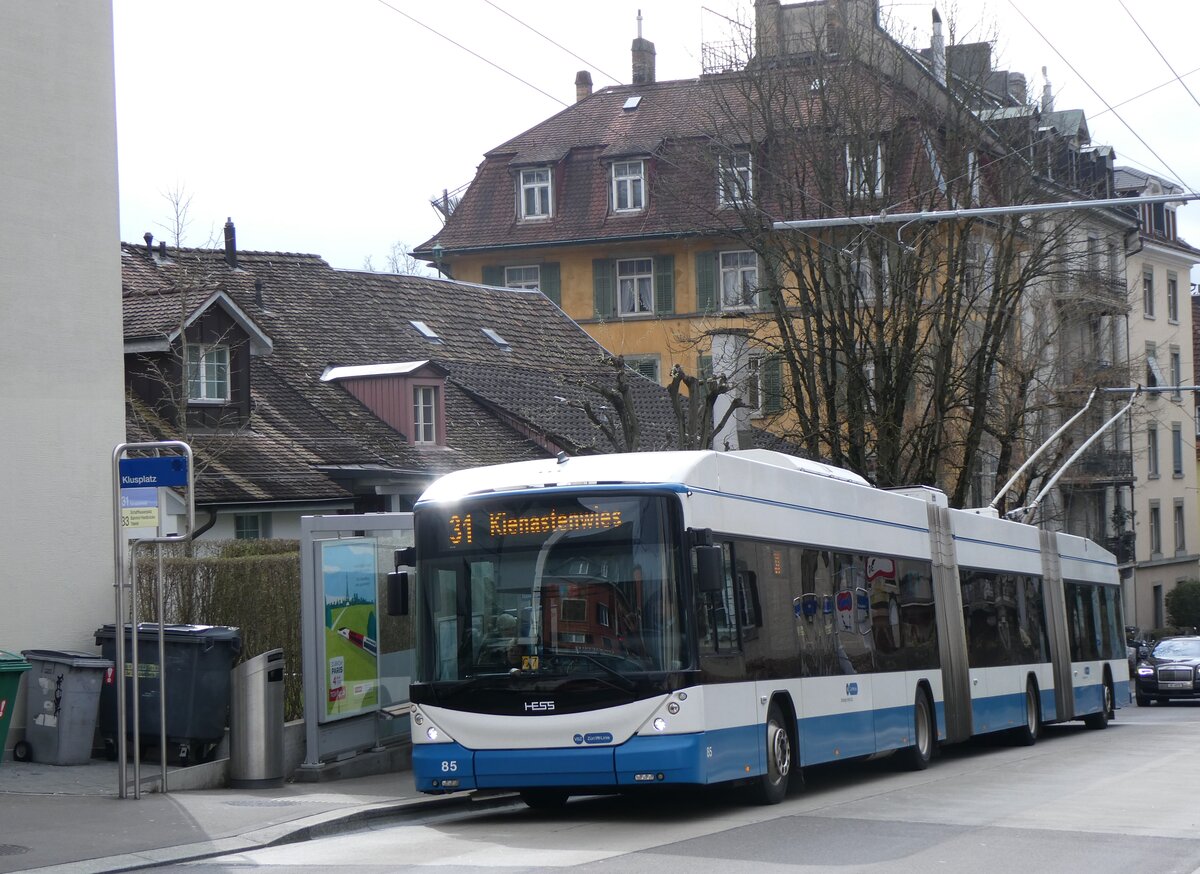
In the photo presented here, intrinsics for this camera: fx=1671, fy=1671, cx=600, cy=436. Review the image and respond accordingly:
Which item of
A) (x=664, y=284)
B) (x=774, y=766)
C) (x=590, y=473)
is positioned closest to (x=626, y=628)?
(x=590, y=473)

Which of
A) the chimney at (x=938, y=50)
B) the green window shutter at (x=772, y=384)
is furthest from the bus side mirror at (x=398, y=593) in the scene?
the chimney at (x=938, y=50)

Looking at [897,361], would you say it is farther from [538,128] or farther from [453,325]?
[538,128]

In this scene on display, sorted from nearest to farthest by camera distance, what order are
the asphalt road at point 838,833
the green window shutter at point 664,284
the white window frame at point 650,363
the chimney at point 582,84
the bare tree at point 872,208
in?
1. the asphalt road at point 838,833
2. the bare tree at point 872,208
3. the white window frame at point 650,363
4. the green window shutter at point 664,284
5. the chimney at point 582,84

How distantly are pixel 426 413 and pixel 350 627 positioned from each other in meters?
20.6

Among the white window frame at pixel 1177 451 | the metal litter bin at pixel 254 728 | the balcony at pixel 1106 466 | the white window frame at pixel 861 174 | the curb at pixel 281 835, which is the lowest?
the curb at pixel 281 835

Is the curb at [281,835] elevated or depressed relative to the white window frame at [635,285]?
depressed

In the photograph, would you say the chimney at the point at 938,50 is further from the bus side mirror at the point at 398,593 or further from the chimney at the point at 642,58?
the chimney at the point at 642,58

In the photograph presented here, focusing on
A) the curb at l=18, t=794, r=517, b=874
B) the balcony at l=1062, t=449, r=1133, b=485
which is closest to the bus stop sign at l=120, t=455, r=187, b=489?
the curb at l=18, t=794, r=517, b=874

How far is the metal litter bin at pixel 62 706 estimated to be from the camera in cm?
1542

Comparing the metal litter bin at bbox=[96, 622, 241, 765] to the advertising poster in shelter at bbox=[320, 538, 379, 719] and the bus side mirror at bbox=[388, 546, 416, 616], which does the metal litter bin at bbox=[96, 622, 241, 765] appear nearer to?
the advertising poster in shelter at bbox=[320, 538, 379, 719]

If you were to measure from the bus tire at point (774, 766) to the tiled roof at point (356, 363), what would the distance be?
15.2m

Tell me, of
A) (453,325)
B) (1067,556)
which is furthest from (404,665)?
(453,325)

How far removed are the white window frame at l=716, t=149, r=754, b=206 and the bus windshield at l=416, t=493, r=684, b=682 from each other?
1992 cm

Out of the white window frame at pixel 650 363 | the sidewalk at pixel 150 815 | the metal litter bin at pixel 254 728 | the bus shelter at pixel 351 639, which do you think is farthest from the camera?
the white window frame at pixel 650 363
